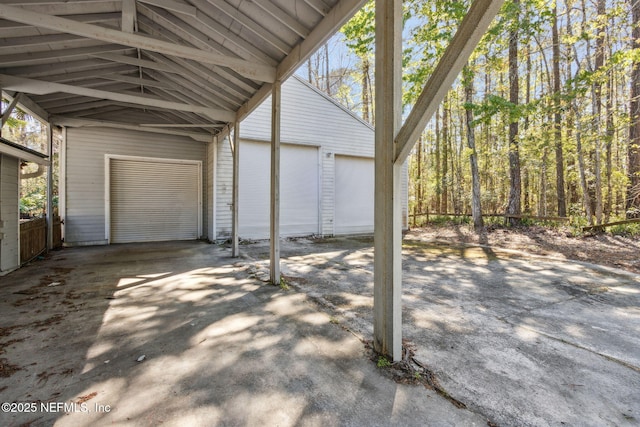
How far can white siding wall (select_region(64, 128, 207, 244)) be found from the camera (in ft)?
23.6

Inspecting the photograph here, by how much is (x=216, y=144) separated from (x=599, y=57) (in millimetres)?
11765

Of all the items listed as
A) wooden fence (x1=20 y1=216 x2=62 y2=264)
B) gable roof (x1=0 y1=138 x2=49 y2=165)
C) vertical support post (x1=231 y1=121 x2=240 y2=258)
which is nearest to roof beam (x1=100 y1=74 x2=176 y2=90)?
vertical support post (x1=231 y1=121 x2=240 y2=258)

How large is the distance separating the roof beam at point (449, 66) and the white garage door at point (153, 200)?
317 inches

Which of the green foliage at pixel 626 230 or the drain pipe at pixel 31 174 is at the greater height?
the drain pipe at pixel 31 174

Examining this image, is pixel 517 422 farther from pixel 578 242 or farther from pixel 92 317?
pixel 578 242

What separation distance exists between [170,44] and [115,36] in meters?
0.54

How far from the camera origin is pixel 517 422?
4.93 ft

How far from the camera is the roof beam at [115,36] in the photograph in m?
2.79

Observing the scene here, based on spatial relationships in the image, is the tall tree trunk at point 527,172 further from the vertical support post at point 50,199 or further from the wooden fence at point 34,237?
the wooden fence at point 34,237

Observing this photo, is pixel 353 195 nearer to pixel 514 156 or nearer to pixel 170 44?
pixel 514 156

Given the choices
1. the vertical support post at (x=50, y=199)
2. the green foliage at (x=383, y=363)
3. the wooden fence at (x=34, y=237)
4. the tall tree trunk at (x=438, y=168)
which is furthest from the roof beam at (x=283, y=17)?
the tall tree trunk at (x=438, y=168)

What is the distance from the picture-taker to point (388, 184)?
2.04 meters

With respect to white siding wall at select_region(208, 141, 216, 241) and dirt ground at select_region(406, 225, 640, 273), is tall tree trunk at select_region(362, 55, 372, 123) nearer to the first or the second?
dirt ground at select_region(406, 225, 640, 273)

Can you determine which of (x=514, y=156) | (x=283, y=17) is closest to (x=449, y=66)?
(x=283, y=17)
